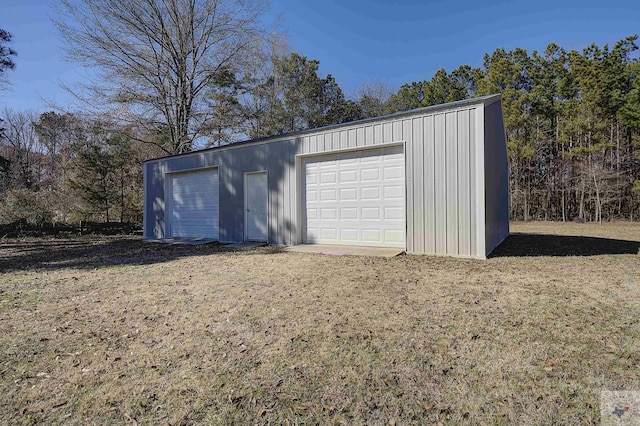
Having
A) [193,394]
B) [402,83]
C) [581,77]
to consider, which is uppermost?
[402,83]

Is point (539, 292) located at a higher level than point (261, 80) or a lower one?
lower

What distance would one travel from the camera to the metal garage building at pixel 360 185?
19.7ft

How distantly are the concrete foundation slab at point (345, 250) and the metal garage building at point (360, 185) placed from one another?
0.29 metres

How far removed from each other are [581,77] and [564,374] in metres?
22.7

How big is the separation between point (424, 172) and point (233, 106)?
13.2 m

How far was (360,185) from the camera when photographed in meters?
7.43

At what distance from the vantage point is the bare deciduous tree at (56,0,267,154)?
1331 cm

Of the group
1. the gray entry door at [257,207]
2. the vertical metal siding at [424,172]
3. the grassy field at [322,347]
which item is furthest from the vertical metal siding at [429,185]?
the gray entry door at [257,207]

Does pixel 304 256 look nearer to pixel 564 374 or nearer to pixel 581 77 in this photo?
pixel 564 374

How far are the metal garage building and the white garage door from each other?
2 centimetres

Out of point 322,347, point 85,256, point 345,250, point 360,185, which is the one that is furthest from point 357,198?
point 85,256

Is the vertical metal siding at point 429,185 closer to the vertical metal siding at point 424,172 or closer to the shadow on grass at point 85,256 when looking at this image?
the vertical metal siding at point 424,172

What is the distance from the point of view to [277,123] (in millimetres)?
19344

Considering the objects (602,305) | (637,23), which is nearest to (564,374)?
(602,305)
